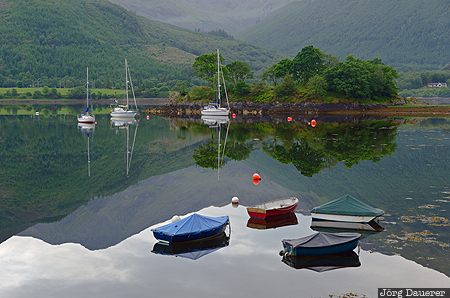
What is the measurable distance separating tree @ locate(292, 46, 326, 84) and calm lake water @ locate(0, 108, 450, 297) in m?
62.0

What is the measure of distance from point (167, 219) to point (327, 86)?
102 metres

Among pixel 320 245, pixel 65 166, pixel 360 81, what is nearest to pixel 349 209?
pixel 320 245

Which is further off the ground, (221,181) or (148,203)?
(221,181)

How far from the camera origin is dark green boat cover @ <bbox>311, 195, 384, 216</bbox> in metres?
30.8

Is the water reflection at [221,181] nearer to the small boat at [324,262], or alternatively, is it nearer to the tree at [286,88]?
the small boat at [324,262]

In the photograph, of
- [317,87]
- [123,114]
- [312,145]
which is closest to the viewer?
[312,145]

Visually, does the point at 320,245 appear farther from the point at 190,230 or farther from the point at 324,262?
the point at 190,230

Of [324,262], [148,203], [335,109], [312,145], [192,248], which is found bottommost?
[148,203]

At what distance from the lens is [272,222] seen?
32.7 meters

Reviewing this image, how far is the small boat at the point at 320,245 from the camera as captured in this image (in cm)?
2516

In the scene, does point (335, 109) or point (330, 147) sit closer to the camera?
point (330, 147)

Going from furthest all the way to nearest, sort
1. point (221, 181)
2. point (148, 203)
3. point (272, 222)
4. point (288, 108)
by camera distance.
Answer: point (288, 108), point (221, 181), point (148, 203), point (272, 222)

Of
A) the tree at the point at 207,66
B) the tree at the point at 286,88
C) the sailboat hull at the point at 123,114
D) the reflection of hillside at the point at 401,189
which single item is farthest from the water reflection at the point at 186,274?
the tree at the point at 207,66

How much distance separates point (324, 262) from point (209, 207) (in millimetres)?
13812
